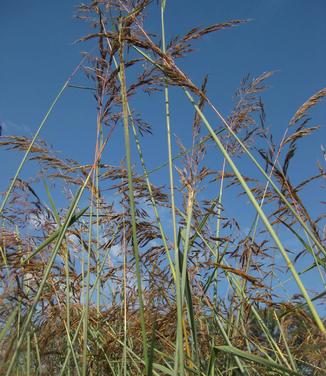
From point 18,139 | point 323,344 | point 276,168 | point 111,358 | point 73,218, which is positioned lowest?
point 323,344

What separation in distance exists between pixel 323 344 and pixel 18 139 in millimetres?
2006

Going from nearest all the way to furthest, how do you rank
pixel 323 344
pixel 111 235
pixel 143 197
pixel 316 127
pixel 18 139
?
pixel 323 344 → pixel 316 127 → pixel 143 197 → pixel 18 139 → pixel 111 235

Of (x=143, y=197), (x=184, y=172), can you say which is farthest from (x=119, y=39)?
(x=143, y=197)

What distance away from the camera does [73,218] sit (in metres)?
1.71

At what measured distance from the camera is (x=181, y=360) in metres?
1.40

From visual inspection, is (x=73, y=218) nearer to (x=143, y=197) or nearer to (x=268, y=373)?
(x=143, y=197)

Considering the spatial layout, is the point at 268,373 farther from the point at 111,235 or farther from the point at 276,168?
the point at 111,235

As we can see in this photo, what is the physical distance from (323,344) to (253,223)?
1572 millimetres

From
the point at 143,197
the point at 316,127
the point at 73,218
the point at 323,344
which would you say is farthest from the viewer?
the point at 143,197

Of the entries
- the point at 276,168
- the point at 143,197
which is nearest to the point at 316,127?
the point at 276,168

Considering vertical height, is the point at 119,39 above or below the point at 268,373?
above

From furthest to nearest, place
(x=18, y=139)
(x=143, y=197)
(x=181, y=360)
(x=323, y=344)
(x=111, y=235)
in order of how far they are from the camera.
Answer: (x=111, y=235)
(x=18, y=139)
(x=143, y=197)
(x=181, y=360)
(x=323, y=344)

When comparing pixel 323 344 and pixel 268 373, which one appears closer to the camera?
pixel 323 344

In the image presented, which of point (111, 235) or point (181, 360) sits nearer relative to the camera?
point (181, 360)
